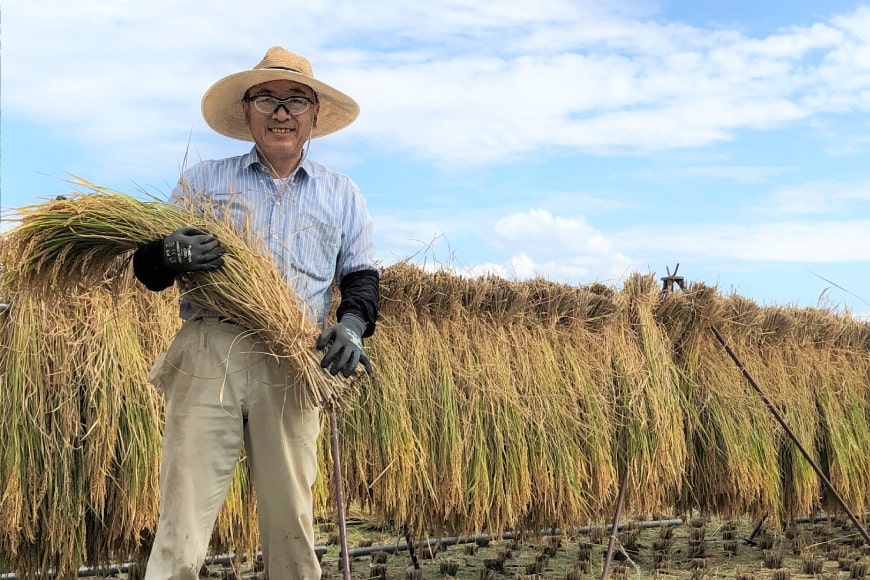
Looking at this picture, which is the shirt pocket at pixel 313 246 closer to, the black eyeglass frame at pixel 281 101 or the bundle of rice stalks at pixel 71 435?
the black eyeglass frame at pixel 281 101

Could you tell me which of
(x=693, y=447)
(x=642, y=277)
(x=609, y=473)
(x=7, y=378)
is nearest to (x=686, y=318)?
(x=642, y=277)

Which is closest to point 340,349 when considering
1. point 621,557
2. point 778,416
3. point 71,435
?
point 71,435

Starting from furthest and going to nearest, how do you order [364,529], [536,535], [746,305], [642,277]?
[364,529] → [746,305] → [642,277] → [536,535]

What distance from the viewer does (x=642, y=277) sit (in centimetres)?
549

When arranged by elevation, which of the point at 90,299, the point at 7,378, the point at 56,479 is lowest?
the point at 56,479

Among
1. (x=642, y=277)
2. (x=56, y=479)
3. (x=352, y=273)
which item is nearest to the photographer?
(x=352, y=273)

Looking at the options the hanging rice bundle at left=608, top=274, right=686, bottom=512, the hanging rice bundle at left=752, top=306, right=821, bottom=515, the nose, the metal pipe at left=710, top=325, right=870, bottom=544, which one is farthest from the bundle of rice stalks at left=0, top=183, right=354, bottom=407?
the hanging rice bundle at left=752, top=306, right=821, bottom=515

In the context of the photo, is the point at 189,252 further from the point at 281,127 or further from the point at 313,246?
the point at 281,127

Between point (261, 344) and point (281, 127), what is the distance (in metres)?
0.73

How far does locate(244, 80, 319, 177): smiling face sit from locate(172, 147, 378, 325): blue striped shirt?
0.04 metres

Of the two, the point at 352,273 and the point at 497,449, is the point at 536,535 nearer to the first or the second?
the point at 497,449

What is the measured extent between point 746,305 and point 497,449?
8.18 feet

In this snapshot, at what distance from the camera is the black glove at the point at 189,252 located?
8.50 feet

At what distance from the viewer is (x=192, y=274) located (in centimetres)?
271
